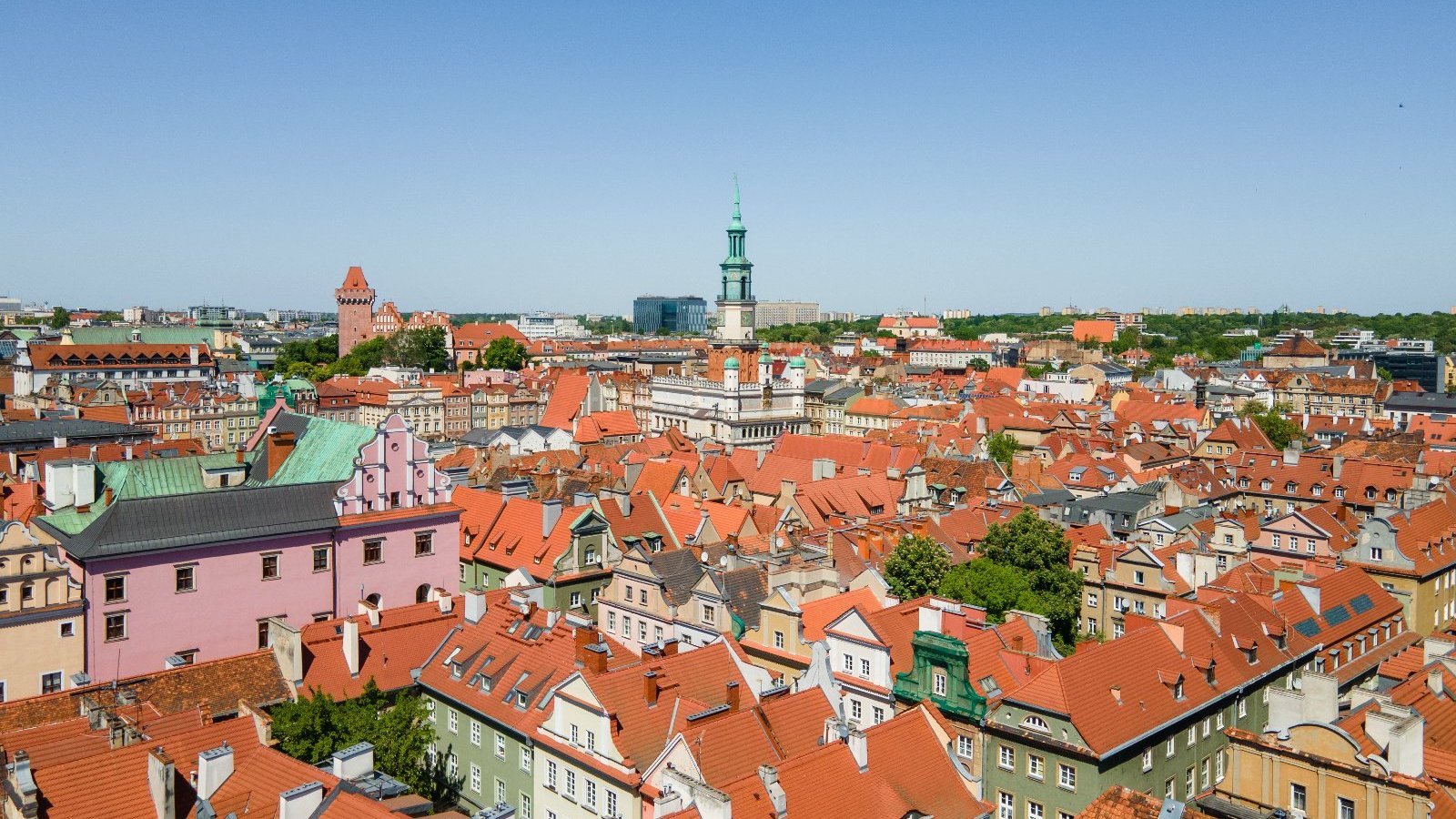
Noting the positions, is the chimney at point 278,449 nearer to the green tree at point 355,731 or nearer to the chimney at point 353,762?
the green tree at point 355,731

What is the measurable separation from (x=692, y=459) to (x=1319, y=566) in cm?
3950

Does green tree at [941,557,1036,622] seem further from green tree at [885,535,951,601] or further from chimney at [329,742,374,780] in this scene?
chimney at [329,742,374,780]

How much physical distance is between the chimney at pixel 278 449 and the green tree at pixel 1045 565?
31902 millimetres

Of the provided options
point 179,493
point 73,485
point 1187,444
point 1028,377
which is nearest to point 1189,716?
point 179,493

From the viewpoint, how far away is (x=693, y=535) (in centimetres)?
5119

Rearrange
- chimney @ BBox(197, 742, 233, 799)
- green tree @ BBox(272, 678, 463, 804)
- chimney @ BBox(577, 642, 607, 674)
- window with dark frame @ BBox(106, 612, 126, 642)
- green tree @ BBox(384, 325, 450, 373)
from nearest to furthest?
chimney @ BBox(197, 742, 233, 799)
green tree @ BBox(272, 678, 463, 804)
chimney @ BBox(577, 642, 607, 674)
window with dark frame @ BBox(106, 612, 126, 642)
green tree @ BBox(384, 325, 450, 373)

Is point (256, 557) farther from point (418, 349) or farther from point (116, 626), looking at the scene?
point (418, 349)

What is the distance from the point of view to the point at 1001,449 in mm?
93062

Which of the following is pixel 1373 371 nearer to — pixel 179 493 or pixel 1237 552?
pixel 1237 552

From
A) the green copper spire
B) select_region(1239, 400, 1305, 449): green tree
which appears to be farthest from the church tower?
select_region(1239, 400, 1305, 449): green tree

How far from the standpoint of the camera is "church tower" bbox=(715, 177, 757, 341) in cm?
11969

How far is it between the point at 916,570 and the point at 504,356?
488 ft

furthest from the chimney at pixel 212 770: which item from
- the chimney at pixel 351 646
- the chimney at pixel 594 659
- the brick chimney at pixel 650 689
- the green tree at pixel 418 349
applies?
the green tree at pixel 418 349

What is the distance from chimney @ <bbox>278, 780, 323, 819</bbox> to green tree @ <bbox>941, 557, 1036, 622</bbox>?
2766 cm
